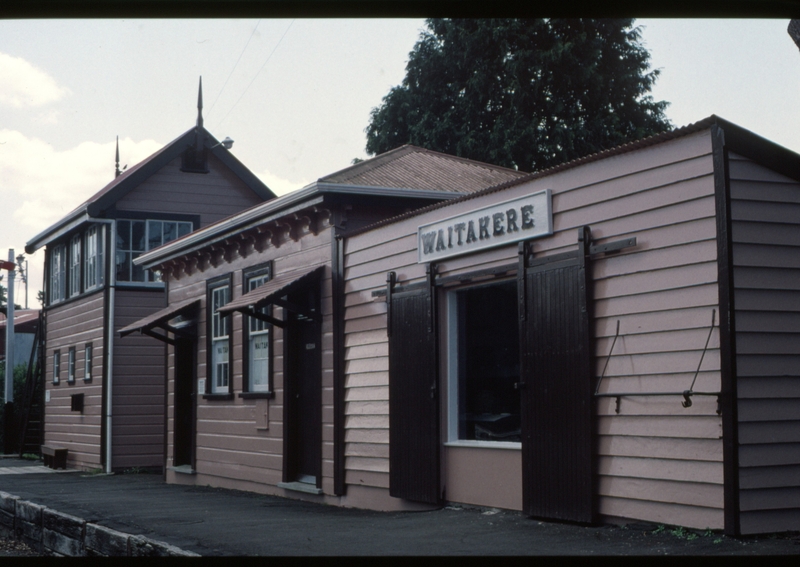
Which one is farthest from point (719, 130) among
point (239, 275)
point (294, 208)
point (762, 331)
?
point (239, 275)

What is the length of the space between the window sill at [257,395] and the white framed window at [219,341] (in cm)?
75

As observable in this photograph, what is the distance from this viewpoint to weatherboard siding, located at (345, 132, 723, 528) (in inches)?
267

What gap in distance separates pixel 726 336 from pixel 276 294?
6.26 meters

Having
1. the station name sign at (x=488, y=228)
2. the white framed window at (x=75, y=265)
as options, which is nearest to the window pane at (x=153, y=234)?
the white framed window at (x=75, y=265)

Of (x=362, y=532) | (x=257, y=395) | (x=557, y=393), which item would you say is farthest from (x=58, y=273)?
(x=557, y=393)

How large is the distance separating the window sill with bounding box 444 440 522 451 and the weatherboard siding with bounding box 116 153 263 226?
12.4 meters

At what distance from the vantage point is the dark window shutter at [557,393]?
7781 millimetres

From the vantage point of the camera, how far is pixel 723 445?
6.57 m

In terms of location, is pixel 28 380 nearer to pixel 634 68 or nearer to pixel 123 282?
pixel 123 282

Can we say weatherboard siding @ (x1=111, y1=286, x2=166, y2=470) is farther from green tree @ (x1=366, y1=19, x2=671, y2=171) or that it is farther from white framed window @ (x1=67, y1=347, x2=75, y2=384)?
green tree @ (x1=366, y1=19, x2=671, y2=171)

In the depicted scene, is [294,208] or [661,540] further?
[294,208]

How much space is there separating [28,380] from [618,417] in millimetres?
21318

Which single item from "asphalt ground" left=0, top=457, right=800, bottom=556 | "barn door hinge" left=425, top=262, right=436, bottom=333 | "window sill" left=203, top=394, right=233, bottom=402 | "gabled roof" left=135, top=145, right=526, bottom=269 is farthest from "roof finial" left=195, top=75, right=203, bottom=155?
"barn door hinge" left=425, top=262, right=436, bottom=333

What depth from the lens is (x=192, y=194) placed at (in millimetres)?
20797
